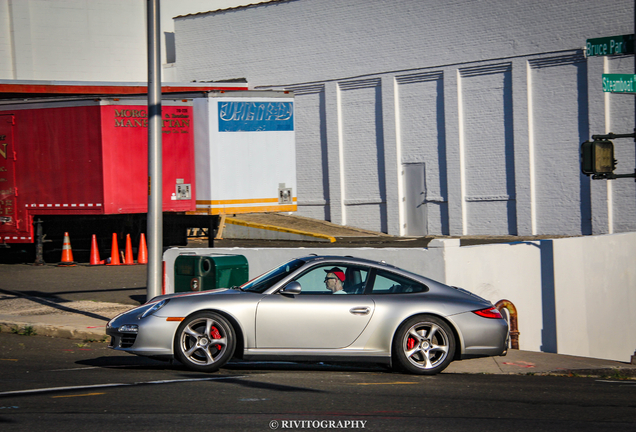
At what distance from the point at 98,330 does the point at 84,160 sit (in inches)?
309

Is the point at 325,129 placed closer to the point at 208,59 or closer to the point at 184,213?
the point at 208,59

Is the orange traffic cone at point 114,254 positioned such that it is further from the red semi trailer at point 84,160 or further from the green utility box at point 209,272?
the green utility box at point 209,272

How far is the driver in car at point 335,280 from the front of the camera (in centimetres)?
852

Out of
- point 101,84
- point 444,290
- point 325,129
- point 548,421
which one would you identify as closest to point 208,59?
point 325,129

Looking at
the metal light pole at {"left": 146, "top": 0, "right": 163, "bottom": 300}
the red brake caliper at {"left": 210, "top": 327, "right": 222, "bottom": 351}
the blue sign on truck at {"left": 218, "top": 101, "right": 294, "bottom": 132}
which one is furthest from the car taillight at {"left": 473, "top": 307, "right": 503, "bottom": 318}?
the blue sign on truck at {"left": 218, "top": 101, "right": 294, "bottom": 132}

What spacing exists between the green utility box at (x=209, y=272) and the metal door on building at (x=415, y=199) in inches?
761

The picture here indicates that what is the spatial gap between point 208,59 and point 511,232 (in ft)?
55.2

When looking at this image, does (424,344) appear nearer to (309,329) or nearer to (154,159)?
(309,329)

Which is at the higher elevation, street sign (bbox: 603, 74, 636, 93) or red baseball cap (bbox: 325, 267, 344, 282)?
street sign (bbox: 603, 74, 636, 93)

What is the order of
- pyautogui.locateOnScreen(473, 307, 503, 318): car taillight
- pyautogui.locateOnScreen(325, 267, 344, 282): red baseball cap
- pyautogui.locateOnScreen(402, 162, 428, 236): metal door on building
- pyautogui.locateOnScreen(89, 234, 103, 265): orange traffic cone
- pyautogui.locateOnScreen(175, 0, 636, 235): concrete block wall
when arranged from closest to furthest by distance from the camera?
A: pyautogui.locateOnScreen(473, 307, 503, 318): car taillight, pyautogui.locateOnScreen(325, 267, 344, 282): red baseball cap, pyautogui.locateOnScreen(89, 234, 103, 265): orange traffic cone, pyautogui.locateOnScreen(175, 0, 636, 235): concrete block wall, pyautogui.locateOnScreen(402, 162, 428, 236): metal door on building

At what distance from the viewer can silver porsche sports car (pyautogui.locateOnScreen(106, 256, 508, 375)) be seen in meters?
8.08

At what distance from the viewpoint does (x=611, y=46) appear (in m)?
11.4

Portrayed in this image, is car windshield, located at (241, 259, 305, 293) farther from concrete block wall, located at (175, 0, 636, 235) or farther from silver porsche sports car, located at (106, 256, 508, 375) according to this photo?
concrete block wall, located at (175, 0, 636, 235)

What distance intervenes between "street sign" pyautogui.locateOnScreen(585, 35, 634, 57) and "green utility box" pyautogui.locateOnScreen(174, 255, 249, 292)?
6.33 meters
